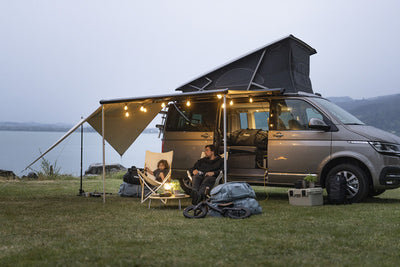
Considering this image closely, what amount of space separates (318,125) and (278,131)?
2.56ft

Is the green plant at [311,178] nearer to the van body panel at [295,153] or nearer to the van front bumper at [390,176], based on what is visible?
the van body panel at [295,153]

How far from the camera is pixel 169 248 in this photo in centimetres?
452

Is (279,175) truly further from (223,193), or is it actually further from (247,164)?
(223,193)

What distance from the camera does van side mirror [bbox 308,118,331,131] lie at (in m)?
7.90

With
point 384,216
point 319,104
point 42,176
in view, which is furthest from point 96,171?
point 384,216

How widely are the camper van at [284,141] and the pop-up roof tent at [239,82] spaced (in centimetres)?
62

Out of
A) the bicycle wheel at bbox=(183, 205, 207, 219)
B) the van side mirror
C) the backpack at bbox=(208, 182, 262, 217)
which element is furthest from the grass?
the van side mirror

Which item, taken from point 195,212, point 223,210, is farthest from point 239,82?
point 195,212

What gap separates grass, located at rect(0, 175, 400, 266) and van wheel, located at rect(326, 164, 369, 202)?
208mm

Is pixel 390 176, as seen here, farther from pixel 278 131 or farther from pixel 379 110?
pixel 379 110

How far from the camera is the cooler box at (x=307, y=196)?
25.5 feet

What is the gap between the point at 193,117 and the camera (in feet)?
30.8

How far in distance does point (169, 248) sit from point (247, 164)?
15.7ft

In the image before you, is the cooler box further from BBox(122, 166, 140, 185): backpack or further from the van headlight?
Answer: BBox(122, 166, 140, 185): backpack
